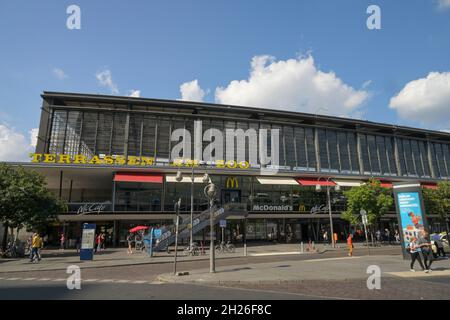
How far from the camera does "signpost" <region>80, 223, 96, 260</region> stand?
→ 68.6ft

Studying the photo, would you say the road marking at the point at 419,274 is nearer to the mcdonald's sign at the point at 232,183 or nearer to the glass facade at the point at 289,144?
the mcdonald's sign at the point at 232,183

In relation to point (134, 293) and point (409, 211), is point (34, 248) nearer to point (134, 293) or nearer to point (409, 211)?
point (134, 293)

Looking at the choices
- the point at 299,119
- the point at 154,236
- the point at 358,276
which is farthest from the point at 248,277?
the point at 299,119

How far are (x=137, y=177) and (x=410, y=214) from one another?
2633 centimetres

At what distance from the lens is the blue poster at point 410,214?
17.2 metres

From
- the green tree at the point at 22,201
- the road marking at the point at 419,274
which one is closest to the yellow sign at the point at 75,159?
the green tree at the point at 22,201

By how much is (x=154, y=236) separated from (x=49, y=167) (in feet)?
50.9

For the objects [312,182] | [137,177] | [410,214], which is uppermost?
[312,182]

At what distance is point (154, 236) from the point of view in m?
26.1

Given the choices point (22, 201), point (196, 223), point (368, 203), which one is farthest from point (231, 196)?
point (22, 201)

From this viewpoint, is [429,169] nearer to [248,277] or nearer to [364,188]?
[364,188]

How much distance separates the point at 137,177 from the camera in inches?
1340

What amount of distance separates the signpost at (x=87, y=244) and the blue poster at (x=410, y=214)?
20006 millimetres

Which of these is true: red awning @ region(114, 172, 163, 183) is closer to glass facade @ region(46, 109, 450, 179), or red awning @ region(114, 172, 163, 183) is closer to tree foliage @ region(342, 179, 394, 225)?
glass facade @ region(46, 109, 450, 179)
